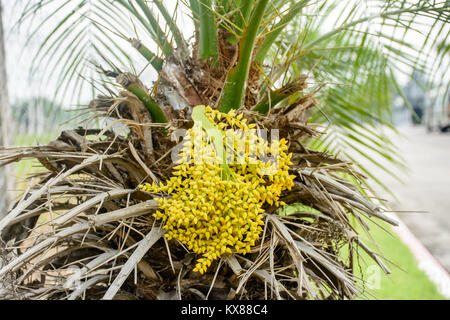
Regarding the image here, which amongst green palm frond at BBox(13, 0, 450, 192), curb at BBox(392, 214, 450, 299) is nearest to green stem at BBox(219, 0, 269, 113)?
green palm frond at BBox(13, 0, 450, 192)

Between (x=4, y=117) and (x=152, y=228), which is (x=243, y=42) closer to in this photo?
(x=152, y=228)

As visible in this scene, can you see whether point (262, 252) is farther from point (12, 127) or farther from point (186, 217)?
point (12, 127)

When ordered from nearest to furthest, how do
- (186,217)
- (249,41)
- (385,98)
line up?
(186,217) < (249,41) < (385,98)

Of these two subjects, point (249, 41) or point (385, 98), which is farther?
point (385, 98)

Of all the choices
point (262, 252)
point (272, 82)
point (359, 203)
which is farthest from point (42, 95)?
point (359, 203)

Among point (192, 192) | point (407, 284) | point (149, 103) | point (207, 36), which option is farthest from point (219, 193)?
point (407, 284)

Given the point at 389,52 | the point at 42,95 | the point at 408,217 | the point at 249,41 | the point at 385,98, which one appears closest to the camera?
the point at 249,41

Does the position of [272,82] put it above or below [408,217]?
above

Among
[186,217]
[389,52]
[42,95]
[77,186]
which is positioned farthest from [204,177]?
[389,52]

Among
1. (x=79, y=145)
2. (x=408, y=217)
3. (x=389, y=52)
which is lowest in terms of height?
(x=408, y=217)
